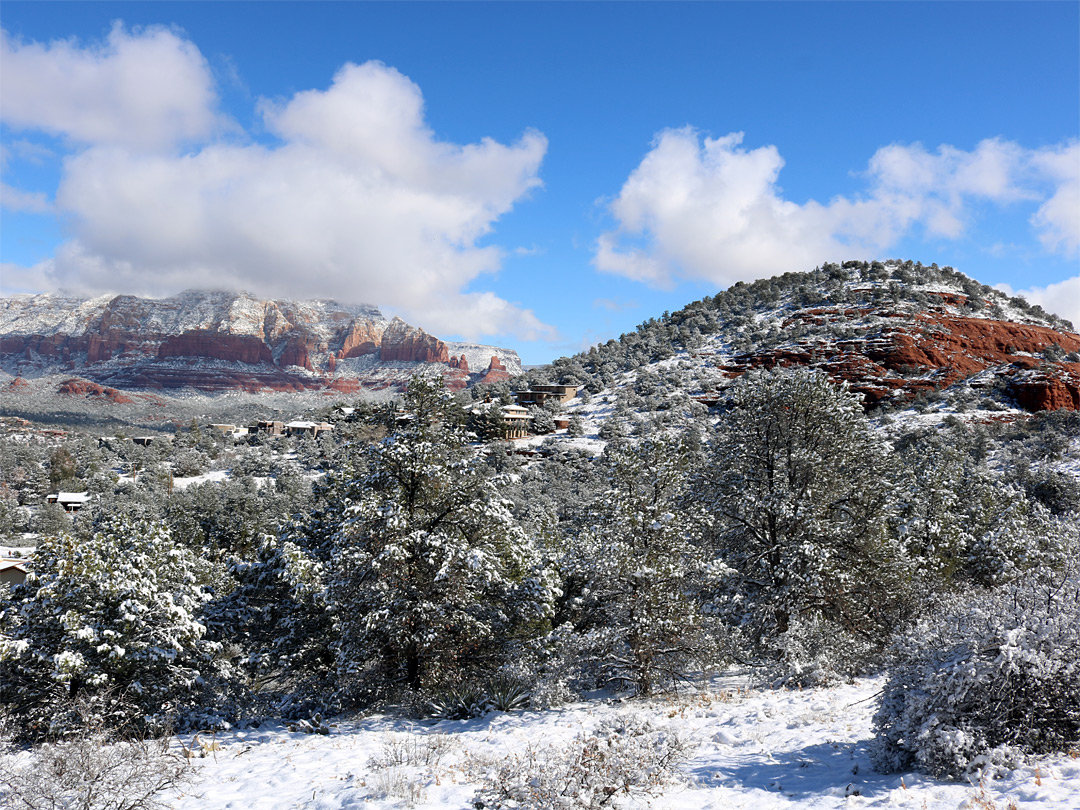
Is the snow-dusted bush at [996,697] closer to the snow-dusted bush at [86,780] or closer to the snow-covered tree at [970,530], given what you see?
the snow-dusted bush at [86,780]

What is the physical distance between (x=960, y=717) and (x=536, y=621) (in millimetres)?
8757

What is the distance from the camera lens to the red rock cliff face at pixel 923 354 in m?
61.4

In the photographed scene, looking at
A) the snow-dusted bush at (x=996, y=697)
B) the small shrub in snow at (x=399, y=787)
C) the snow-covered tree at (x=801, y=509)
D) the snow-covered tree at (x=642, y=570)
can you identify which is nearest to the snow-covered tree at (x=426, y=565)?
the snow-covered tree at (x=642, y=570)

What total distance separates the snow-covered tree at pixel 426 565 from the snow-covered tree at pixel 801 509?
4.92m

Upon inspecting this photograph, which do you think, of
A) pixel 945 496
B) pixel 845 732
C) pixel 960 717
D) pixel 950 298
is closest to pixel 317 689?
pixel 845 732

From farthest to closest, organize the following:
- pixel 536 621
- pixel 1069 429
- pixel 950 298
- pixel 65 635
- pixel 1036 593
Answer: pixel 950 298, pixel 1069 429, pixel 536 621, pixel 65 635, pixel 1036 593

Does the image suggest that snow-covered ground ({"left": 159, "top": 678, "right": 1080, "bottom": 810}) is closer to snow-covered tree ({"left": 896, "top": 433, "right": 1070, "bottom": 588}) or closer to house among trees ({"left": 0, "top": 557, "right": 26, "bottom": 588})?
snow-covered tree ({"left": 896, "top": 433, "right": 1070, "bottom": 588})

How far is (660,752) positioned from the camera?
7.16 m

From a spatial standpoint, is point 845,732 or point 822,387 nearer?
point 845,732

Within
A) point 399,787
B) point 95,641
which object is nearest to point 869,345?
point 399,787

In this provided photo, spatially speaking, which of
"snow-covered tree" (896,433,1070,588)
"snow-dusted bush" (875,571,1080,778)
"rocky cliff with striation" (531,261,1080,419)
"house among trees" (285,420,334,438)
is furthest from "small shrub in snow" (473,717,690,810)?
"house among trees" (285,420,334,438)

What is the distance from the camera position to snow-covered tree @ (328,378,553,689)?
11.8 m

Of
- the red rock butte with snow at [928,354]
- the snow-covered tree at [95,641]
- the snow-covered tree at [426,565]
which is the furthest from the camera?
the red rock butte with snow at [928,354]

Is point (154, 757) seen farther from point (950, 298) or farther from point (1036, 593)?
point (950, 298)
